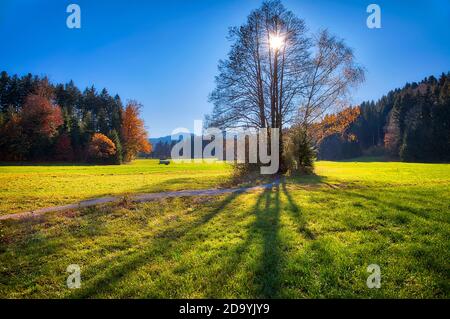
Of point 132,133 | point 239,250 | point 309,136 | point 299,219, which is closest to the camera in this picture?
point 239,250

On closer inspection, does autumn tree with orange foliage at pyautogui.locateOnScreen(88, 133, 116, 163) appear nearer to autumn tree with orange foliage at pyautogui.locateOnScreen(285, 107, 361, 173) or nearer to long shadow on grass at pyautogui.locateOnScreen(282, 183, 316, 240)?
autumn tree with orange foliage at pyautogui.locateOnScreen(285, 107, 361, 173)

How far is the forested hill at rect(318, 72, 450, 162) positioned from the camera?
57.9 metres

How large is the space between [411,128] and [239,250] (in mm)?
73084

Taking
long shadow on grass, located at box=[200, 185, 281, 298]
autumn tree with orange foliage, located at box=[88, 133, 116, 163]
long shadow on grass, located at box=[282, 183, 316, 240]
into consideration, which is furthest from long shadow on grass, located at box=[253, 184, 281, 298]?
autumn tree with orange foliage, located at box=[88, 133, 116, 163]

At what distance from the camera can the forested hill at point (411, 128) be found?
5791cm

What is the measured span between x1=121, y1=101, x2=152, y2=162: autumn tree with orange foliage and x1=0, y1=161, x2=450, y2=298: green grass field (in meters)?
57.9

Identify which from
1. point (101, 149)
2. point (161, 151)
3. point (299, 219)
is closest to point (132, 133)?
point (101, 149)

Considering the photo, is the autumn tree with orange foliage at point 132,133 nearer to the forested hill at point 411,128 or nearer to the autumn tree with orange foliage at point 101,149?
the autumn tree with orange foliage at point 101,149

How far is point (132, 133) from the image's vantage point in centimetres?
6581

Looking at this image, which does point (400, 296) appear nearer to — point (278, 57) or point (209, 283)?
point (209, 283)

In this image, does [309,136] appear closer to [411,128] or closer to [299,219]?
[299,219]
